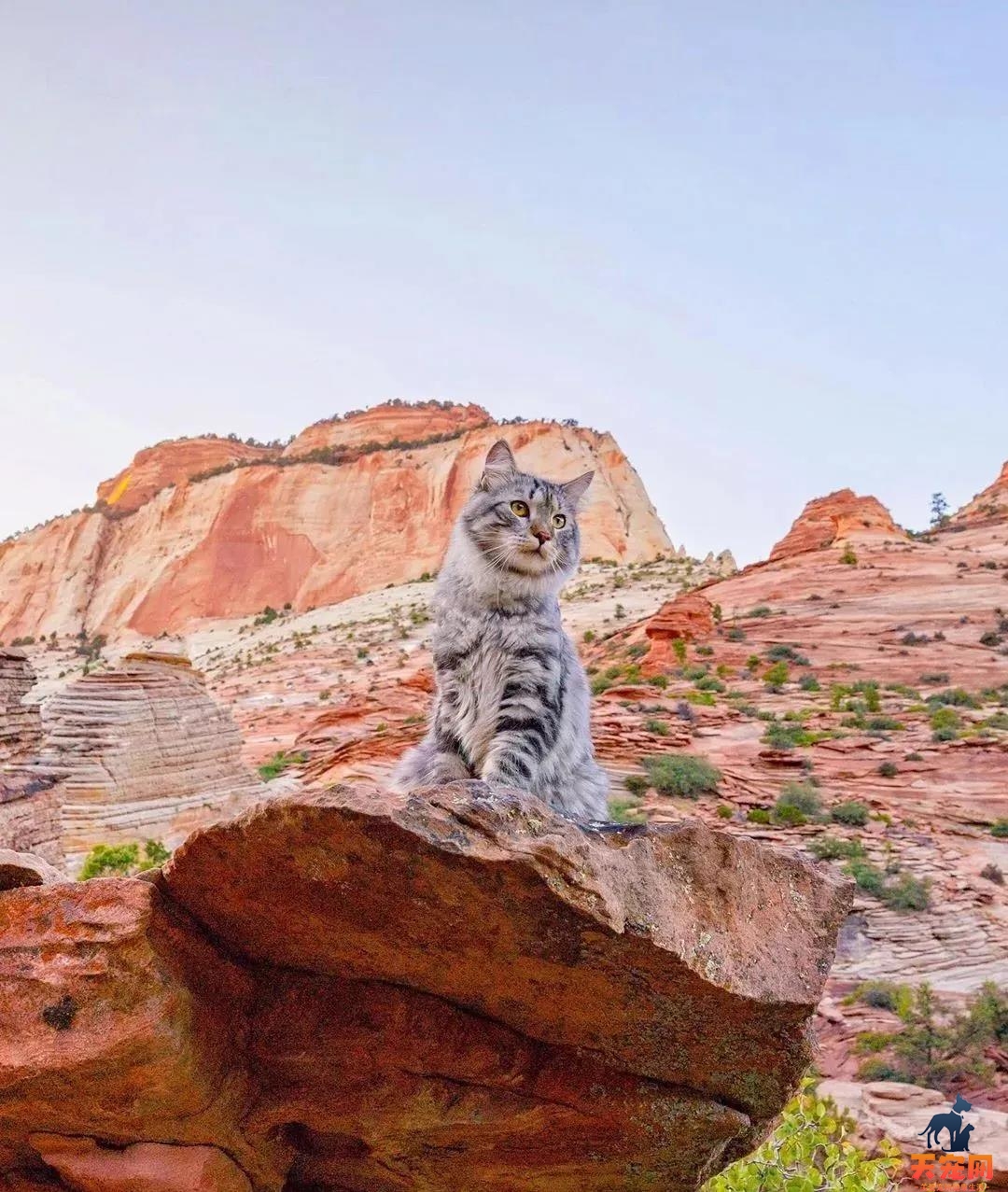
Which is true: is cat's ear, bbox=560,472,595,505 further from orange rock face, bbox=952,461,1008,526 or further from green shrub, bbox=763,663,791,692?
orange rock face, bbox=952,461,1008,526

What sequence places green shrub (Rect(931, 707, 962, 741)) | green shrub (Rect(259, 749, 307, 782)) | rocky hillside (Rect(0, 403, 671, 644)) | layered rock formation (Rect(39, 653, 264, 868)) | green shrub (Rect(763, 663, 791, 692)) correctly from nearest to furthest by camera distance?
1. layered rock formation (Rect(39, 653, 264, 868))
2. green shrub (Rect(259, 749, 307, 782))
3. green shrub (Rect(931, 707, 962, 741))
4. green shrub (Rect(763, 663, 791, 692))
5. rocky hillside (Rect(0, 403, 671, 644))

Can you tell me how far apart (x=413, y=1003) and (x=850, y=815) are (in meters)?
17.9

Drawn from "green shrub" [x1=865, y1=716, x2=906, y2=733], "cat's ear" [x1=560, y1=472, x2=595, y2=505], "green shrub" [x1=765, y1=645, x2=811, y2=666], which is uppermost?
"cat's ear" [x1=560, y1=472, x2=595, y2=505]

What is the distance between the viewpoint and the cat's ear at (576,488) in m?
4.96

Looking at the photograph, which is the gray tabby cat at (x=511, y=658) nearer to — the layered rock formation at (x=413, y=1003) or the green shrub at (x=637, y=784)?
the layered rock formation at (x=413, y=1003)

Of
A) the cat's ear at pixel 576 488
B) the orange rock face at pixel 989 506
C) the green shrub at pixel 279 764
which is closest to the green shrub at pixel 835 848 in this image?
the green shrub at pixel 279 764

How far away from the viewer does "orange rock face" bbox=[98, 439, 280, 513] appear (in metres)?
90.2

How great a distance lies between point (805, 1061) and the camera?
133 inches

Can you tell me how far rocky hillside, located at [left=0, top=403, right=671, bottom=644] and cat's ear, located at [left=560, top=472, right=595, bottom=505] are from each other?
203ft

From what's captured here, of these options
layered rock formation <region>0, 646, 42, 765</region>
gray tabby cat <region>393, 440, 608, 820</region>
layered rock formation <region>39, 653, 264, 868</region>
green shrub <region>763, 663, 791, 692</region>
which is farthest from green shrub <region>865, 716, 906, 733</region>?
gray tabby cat <region>393, 440, 608, 820</region>

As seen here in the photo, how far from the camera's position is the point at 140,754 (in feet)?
59.8

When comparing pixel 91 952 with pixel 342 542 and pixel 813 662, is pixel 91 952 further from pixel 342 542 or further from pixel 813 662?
pixel 342 542

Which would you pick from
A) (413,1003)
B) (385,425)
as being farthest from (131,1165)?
(385,425)

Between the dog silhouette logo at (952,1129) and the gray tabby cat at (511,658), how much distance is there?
306 inches
